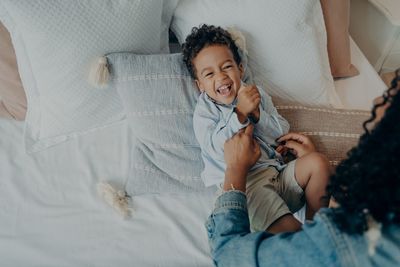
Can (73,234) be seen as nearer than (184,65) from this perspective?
Yes

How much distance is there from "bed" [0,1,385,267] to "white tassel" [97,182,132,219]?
17 mm

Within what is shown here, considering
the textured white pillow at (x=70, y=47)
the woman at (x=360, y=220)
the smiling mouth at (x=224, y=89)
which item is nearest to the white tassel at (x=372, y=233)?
the woman at (x=360, y=220)

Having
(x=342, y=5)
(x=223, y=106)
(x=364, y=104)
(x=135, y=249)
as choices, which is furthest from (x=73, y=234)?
(x=342, y=5)

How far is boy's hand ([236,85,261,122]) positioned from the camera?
102cm

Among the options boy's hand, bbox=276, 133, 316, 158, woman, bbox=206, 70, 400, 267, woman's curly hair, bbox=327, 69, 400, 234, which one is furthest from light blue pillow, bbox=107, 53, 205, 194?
woman's curly hair, bbox=327, 69, 400, 234

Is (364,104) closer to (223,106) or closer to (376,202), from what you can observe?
(223,106)

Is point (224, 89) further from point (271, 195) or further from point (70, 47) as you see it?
point (70, 47)

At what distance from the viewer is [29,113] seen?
117 cm

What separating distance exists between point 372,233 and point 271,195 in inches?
17.8

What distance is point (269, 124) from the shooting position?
1092 millimetres

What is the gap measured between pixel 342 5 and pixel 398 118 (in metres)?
1.01

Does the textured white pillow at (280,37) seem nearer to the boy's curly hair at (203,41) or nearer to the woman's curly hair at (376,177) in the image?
the boy's curly hair at (203,41)

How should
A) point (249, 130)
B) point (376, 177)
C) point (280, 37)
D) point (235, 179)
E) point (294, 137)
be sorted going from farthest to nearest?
1. point (280, 37)
2. point (294, 137)
3. point (249, 130)
4. point (235, 179)
5. point (376, 177)

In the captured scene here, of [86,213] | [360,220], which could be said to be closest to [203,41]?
[86,213]
